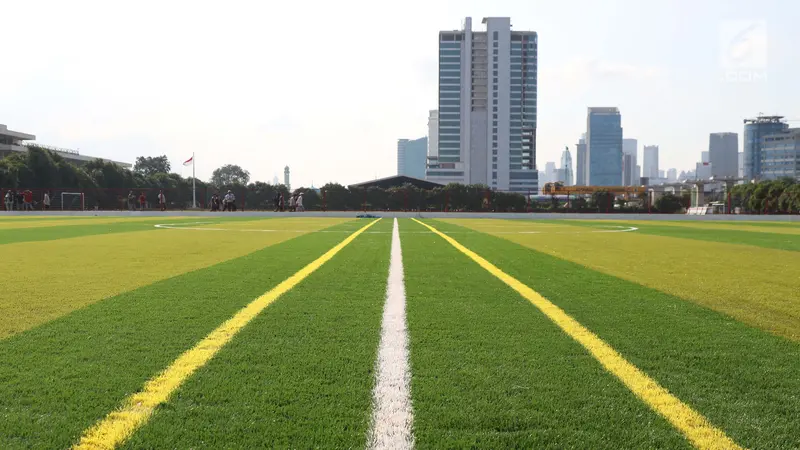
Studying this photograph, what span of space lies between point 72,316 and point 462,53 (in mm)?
180474

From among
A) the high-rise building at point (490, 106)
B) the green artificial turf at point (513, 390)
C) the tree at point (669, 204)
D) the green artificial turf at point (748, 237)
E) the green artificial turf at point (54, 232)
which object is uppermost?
the high-rise building at point (490, 106)

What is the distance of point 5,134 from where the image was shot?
87.9 metres

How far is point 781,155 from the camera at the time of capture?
186m

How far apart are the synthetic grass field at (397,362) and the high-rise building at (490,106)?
16445 cm

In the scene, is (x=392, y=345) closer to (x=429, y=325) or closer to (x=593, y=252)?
(x=429, y=325)

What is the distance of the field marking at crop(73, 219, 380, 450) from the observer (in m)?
2.23

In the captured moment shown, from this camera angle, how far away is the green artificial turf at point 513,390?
2.26 metres

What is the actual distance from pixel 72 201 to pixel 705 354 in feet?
151

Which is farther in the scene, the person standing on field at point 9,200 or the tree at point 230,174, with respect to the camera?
the tree at point 230,174

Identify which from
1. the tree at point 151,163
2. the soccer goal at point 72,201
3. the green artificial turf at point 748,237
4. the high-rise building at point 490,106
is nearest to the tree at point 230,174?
the tree at point 151,163

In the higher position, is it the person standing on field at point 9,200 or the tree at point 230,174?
the tree at point 230,174

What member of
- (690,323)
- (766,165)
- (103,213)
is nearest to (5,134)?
(103,213)

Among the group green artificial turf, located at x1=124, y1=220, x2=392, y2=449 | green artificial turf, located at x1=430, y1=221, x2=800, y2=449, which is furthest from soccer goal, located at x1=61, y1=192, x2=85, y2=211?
green artificial turf, located at x1=430, y1=221, x2=800, y2=449

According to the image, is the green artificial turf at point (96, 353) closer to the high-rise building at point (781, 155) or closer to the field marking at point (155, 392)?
the field marking at point (155, 392)
